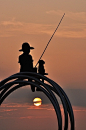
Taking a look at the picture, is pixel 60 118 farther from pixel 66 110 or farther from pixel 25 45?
pixel 25 45

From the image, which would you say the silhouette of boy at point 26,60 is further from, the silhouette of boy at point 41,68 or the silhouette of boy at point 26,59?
the silhouette of boy at point 41,68

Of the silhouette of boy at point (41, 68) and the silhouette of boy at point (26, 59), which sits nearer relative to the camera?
the silhouette of boy at point (26, 59)

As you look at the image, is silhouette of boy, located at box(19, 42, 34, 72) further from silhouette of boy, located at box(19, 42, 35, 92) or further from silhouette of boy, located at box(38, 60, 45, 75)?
silhouette of boy, located at box(38, 60, 45, 75)

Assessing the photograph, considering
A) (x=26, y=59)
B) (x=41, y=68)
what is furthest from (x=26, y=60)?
(x=41, y=68)

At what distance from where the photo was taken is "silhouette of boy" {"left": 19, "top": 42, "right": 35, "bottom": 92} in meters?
20.2

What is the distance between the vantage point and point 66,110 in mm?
18688

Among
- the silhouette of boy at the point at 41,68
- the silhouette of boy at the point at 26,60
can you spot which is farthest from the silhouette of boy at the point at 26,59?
the silhouette of boy at the point at 41,68

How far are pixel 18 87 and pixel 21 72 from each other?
6.28 feet

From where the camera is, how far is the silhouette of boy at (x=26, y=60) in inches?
794

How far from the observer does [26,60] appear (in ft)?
66.2

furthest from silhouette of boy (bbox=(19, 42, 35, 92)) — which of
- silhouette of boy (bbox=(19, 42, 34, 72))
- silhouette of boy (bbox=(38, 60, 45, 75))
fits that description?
silhouette of boy (bbox=(38, 60, 45, 75))

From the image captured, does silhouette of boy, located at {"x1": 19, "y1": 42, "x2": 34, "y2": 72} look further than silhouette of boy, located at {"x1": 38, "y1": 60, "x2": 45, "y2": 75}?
No

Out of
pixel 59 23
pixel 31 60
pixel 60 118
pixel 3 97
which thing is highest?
pixel 59 23

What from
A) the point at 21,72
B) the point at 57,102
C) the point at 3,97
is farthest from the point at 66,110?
the point at 3,97
